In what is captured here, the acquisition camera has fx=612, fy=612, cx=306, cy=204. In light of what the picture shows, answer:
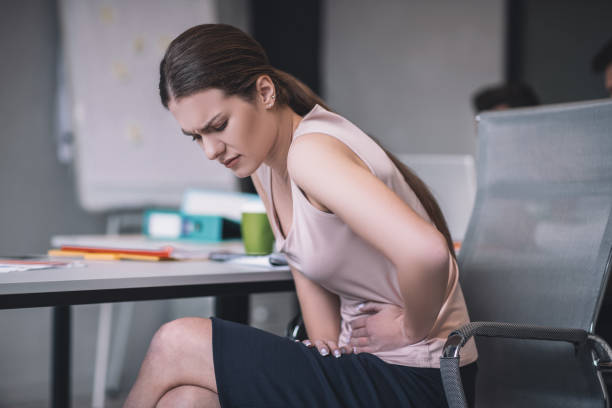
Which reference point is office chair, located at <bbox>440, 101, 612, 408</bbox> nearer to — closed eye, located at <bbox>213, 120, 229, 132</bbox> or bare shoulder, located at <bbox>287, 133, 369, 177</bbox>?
bare shoulder, located at <bbox>287, 133, 369, 177</bbox>

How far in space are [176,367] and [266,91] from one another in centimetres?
51

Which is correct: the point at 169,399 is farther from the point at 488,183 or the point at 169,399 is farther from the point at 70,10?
the point at 70,10

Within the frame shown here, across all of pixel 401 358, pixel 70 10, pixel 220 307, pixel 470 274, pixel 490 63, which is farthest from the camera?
pixel 490 63

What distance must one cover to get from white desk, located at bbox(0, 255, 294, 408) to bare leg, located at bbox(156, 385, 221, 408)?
0.63 feet

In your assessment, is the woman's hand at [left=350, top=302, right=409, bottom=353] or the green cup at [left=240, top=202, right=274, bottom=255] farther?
the green cup at [left=240, top=202, right=274, bottom=255]

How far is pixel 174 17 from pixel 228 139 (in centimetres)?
223

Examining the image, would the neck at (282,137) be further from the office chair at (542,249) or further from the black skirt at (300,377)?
the office chair at (542,249)

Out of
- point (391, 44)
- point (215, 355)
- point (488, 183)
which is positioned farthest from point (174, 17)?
point (215, 355)

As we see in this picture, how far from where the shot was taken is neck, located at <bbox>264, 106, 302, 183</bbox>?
1.18m

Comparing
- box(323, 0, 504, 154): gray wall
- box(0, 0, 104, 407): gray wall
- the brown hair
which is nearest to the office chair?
the brown hair

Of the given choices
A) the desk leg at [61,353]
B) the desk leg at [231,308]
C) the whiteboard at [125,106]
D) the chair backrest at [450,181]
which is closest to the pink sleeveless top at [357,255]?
the desk leg at [231,308]

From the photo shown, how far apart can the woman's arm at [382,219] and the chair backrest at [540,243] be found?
16.7 inches

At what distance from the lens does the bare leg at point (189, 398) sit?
938 mm

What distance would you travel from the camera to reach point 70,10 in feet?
9.20
